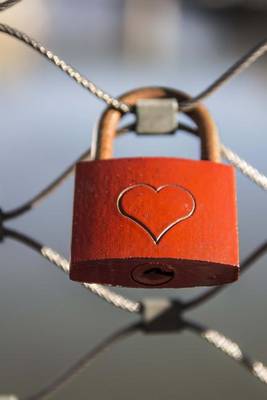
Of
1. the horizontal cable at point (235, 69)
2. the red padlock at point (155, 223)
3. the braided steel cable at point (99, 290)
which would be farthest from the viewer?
the braided steel cable at point (99, 290)

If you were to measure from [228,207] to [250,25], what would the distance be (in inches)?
20.2

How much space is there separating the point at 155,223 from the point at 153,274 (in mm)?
77

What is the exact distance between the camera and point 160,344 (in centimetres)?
188

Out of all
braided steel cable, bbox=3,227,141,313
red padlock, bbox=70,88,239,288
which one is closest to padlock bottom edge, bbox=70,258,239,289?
red padlock, bbox=70,88,239,288

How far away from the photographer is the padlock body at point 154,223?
864mm

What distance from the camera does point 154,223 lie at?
869 millimetres

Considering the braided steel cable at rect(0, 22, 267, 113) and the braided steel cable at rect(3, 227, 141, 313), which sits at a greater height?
the braided steel cable at rect(0, 22, 267, 113)

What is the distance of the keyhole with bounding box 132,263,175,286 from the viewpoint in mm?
906

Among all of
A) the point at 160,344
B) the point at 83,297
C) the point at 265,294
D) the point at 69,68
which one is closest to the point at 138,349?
the point at 160,344

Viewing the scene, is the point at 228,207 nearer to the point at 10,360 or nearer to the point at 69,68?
the point at 69,68

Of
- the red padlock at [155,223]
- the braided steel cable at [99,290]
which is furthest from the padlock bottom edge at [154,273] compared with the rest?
the braided steel cable at [99,290]

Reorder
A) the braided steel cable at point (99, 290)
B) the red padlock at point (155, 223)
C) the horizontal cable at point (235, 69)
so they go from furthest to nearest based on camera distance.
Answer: the braided steel cable at point (99, 290), the horizontal cable at point (235, 69), the red padlock at point (155, 223)

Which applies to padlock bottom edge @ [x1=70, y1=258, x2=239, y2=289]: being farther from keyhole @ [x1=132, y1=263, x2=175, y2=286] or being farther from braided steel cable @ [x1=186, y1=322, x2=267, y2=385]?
braided steel cable @ [x1=186, y1=322, x2=267, y2=385]

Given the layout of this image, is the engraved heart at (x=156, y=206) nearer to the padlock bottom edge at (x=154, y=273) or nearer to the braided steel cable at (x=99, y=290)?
the padlock bottom edge at (x=154, y=273)
